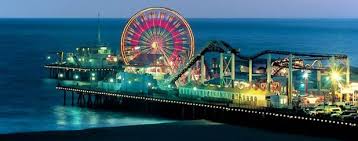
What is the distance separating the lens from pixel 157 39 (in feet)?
333

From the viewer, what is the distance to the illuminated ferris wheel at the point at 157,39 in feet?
319

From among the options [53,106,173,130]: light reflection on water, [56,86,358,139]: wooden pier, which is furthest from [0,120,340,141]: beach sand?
[53,106,173,130]: light reflection on water

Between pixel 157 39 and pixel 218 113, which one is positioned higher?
pixel 157 39

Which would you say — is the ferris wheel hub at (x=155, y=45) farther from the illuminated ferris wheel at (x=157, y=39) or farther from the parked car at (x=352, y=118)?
the parked car at (x=352, y=118)

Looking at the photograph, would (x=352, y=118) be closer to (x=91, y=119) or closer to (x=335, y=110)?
(x=335, y=110)

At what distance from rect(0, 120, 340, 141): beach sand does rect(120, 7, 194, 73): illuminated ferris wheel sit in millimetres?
30494

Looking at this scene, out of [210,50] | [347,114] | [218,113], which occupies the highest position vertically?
[210,50]

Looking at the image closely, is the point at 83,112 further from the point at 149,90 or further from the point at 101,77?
the point at 101,77

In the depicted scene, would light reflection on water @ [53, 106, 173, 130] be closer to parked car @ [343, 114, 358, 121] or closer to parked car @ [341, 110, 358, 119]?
parked car @ [341, 110, 358, 119]

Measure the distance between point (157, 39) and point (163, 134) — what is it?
131ft

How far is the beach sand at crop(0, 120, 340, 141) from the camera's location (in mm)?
60344

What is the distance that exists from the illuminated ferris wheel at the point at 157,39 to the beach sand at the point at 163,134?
30494 millimetres

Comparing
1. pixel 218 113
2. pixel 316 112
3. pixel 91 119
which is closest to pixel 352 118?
pixel 316 112

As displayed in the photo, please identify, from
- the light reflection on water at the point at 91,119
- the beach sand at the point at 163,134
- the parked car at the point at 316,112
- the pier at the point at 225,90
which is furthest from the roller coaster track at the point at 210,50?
the parked car at the point at 316,112
